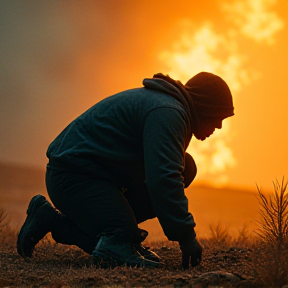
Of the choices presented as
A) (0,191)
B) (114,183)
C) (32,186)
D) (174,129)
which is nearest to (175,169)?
(174,129)

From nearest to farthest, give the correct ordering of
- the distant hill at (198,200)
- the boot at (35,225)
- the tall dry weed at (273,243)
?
the tall dry weed at (273,243)
the boot at (35,225)
the distant hill at (198,200)

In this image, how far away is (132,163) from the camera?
3271mm

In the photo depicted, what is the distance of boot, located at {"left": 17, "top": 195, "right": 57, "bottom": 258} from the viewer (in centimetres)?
362

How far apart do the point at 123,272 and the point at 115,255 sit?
28 centimetres

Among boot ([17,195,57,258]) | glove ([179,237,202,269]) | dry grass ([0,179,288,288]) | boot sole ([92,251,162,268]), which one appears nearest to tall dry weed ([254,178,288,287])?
dry grass ([0,179,288,288])

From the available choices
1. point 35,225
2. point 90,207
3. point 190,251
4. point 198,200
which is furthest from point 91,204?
point 198,200

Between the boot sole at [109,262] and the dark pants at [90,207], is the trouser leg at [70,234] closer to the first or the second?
the dark pants at [90,207]

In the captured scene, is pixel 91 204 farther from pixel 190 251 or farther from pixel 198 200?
pixel 198 200

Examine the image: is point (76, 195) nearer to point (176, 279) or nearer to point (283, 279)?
point (176, 279)

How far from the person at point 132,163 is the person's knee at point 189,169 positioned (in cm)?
27

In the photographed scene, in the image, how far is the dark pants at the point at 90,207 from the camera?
325 cm

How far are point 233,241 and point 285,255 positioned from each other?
7.23ft

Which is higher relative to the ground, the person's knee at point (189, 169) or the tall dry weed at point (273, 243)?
the person's knee at point (189, 169)

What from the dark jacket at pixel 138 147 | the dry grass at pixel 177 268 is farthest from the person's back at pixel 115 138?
the dry grass at pixel 177 268
